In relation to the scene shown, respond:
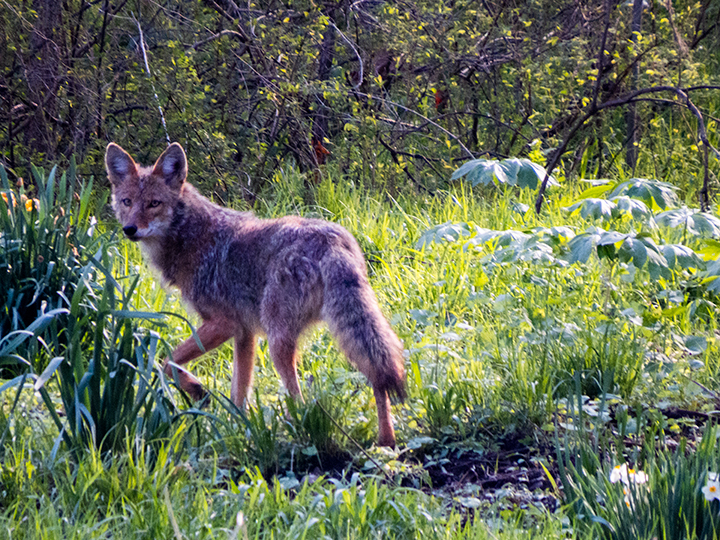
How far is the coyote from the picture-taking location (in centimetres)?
344

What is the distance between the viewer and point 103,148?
23.7ft

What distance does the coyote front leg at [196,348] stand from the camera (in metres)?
3.92

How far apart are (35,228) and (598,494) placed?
3.61 meters

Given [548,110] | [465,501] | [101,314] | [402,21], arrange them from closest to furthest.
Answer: [465,501]
[101,314]
[402,21]
[548,110]

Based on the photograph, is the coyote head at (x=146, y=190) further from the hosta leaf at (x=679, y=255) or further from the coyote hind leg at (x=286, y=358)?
the hosta leaf at (x=679, y=255)

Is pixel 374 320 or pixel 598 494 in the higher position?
pixel 374 320

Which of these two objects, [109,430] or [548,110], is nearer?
[109,430]

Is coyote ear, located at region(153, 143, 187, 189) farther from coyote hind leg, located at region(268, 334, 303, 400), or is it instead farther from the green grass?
coyote hind leg, located at region(268, 334, 303, 400)

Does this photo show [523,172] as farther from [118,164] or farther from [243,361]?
[118,164]

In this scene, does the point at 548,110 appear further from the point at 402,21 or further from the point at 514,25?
the point at 402,21

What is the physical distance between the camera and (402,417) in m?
3.77

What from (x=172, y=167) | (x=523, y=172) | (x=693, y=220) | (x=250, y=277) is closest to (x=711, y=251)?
(x=693, y=220)

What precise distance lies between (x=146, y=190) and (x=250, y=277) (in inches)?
39.9

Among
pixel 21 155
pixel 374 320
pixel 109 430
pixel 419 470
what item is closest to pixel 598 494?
pixel 419 470
